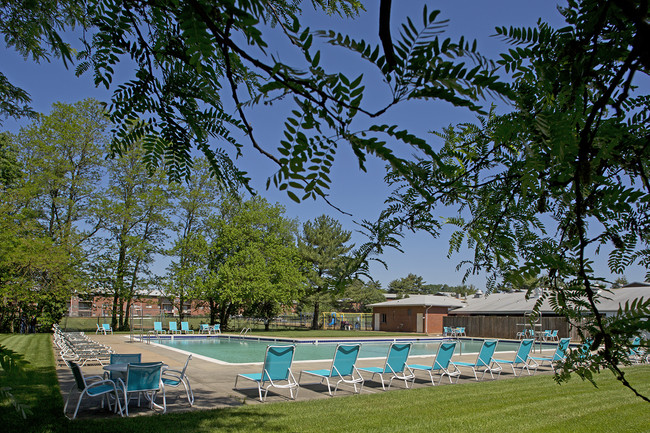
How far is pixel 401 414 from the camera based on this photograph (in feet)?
24.5

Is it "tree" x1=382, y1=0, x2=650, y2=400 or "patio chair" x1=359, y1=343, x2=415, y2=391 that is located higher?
"tree" x1=382, y1=0, x2=650, y2=400

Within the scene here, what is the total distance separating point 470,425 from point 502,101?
6.87m

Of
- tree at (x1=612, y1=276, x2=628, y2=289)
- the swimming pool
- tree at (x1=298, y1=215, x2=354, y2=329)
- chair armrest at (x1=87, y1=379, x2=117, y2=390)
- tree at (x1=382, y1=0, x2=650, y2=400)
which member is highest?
tree at (x1=298, y1=215, x2=354, y2=329)

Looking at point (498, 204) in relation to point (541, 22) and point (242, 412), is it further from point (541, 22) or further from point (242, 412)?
point (242, 412)

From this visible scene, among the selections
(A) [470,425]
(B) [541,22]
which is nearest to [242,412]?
(A) [470,425]

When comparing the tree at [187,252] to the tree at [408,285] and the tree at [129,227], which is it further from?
the tree at [408,285]

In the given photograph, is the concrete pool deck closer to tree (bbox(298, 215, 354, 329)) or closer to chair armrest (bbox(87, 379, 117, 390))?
chair armrest (bbox(87, 379, 117, 390))

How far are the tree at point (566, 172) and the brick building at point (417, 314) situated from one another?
43.1 meters

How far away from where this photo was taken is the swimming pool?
19.2 metres

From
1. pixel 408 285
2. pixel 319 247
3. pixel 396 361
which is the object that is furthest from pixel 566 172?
pixel 408 285

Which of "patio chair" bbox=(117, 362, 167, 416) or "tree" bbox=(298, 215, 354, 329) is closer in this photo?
"patio chair" bbox=(117, 362, 167, 416)

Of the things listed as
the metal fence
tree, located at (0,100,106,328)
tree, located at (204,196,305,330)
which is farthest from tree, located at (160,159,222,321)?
the metal fence

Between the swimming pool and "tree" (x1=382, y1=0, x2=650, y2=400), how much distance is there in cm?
1525

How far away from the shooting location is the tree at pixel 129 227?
3450 cm
